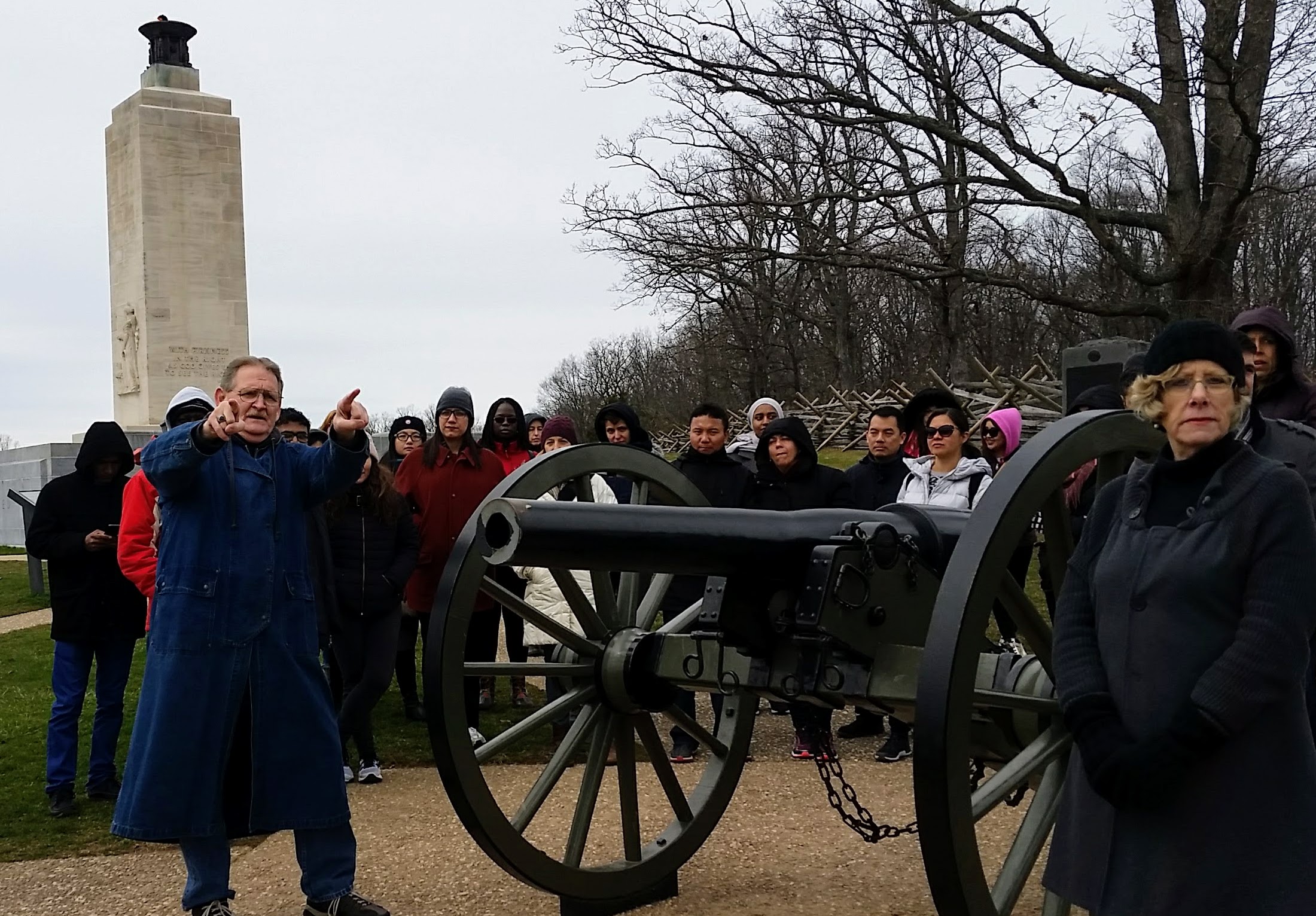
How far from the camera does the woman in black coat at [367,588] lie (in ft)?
20.5

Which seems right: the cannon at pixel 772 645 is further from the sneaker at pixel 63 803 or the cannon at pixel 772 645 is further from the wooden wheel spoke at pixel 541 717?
the sneaker at pixel 63 803

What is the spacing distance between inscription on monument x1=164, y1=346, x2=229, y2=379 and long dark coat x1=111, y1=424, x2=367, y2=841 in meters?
20.2

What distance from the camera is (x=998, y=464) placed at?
6.92 meters

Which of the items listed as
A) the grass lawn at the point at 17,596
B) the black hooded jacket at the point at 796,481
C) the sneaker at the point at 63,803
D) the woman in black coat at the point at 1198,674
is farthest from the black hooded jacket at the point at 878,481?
the grass lawn at the point at 17,596

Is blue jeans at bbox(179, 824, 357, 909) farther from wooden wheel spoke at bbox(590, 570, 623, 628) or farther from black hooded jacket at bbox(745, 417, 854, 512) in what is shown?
black hooded jacket at bbox(745, 417, 854, 512)

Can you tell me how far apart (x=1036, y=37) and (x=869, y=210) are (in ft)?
14.0

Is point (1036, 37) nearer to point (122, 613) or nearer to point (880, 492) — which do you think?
point (880, 492)

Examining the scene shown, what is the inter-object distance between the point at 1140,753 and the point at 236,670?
2736 millimetres

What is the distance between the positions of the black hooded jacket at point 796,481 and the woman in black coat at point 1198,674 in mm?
3855

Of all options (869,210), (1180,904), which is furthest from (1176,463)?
(869,210)

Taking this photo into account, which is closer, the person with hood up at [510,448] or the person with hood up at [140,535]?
the person with hood up at [140,535]

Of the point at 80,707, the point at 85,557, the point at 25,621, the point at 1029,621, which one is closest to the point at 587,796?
the point at 1029,621

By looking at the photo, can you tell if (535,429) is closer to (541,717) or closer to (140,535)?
(140,535)

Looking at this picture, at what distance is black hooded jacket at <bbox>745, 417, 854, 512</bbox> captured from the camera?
680cm
